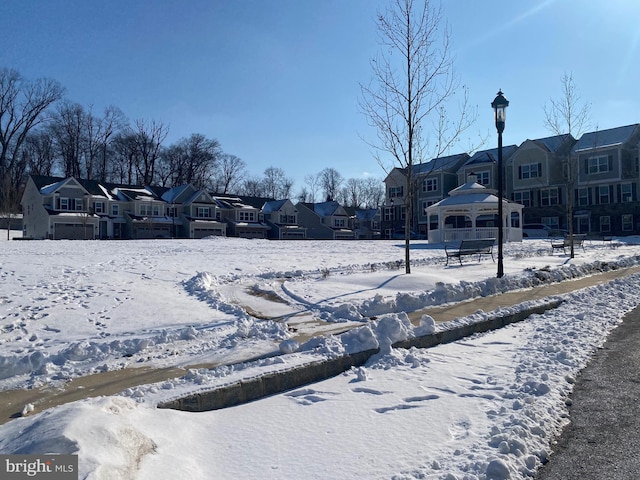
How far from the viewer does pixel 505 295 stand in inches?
437

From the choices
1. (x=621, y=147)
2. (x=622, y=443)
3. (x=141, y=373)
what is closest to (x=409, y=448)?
(x=622, y=443)

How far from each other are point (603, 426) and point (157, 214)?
2129 inches

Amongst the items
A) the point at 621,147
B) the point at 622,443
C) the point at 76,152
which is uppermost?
the point at 76,152

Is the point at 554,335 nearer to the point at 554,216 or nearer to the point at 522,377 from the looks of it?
the point at 522,377

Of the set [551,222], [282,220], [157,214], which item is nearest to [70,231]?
[157,214]

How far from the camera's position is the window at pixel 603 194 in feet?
141

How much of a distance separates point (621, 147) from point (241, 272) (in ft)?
137

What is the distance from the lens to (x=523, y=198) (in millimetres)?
48250

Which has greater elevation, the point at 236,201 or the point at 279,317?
the point at 236,201

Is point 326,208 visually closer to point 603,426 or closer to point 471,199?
point 471,199

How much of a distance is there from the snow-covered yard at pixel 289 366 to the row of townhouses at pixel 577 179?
1145 inches

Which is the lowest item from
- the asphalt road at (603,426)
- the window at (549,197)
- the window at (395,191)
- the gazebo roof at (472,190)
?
the asphalt road at (603,426)

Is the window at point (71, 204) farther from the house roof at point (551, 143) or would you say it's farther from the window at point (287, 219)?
the house roof at point (551, 143)

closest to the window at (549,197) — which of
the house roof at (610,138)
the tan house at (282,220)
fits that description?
the house roof at (610,138)
